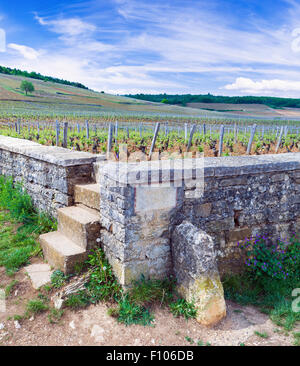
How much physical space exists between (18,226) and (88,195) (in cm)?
146

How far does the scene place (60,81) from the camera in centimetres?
9700

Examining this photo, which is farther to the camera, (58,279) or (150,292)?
(58,279)

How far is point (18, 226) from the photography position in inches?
181

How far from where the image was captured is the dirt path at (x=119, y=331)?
2775 millimetres

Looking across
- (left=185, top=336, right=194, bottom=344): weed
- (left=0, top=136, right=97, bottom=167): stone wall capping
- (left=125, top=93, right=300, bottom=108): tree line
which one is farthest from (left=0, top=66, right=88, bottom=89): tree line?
(left=185, top=336, right=194, bottom=344): weed

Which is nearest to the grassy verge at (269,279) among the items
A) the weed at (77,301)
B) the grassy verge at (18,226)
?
the weed at (77,301)

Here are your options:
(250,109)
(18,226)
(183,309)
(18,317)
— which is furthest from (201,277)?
(250,109)

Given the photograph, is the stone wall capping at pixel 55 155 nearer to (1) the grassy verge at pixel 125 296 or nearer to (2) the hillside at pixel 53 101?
(1) the grassy verge at pixel 125 296

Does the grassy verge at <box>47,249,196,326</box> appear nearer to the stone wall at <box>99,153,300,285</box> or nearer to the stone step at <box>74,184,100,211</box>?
the stone wall at <box>99,153,300,285</box>

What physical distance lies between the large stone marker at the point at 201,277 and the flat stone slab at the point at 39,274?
4.92 feet

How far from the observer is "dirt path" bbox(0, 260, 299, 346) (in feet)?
9.11

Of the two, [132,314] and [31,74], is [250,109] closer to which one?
[31,74]
